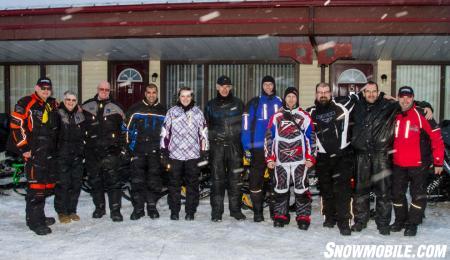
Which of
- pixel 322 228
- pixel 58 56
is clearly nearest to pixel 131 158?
pixel 322 228

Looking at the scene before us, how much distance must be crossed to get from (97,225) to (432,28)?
576 cm

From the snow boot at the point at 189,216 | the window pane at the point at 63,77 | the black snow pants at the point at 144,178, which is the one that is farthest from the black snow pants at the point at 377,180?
the window pane at the point at 63,77

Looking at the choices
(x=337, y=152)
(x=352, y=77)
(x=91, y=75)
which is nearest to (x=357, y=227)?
(x=337, y=152)

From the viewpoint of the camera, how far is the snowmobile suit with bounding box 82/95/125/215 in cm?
619

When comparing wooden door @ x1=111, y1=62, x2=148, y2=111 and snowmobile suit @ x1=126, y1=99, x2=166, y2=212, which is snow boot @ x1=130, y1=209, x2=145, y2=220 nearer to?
snowmobile suit @ x1=126, y1=99, x2=166, y2=212

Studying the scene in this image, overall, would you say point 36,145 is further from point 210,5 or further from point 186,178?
point 210,5

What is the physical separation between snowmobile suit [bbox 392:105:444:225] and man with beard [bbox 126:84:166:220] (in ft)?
9.76

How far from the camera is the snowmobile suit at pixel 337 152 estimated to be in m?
5.71

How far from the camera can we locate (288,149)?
589 cm

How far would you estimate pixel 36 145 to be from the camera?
5.62 m

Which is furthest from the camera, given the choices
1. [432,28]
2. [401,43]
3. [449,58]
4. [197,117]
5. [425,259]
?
[449,58]

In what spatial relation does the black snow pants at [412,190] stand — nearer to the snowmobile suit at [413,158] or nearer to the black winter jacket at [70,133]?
the snowmobile suit at [413,158]

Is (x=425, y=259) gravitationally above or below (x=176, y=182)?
below

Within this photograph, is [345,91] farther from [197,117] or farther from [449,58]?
[197,117]
